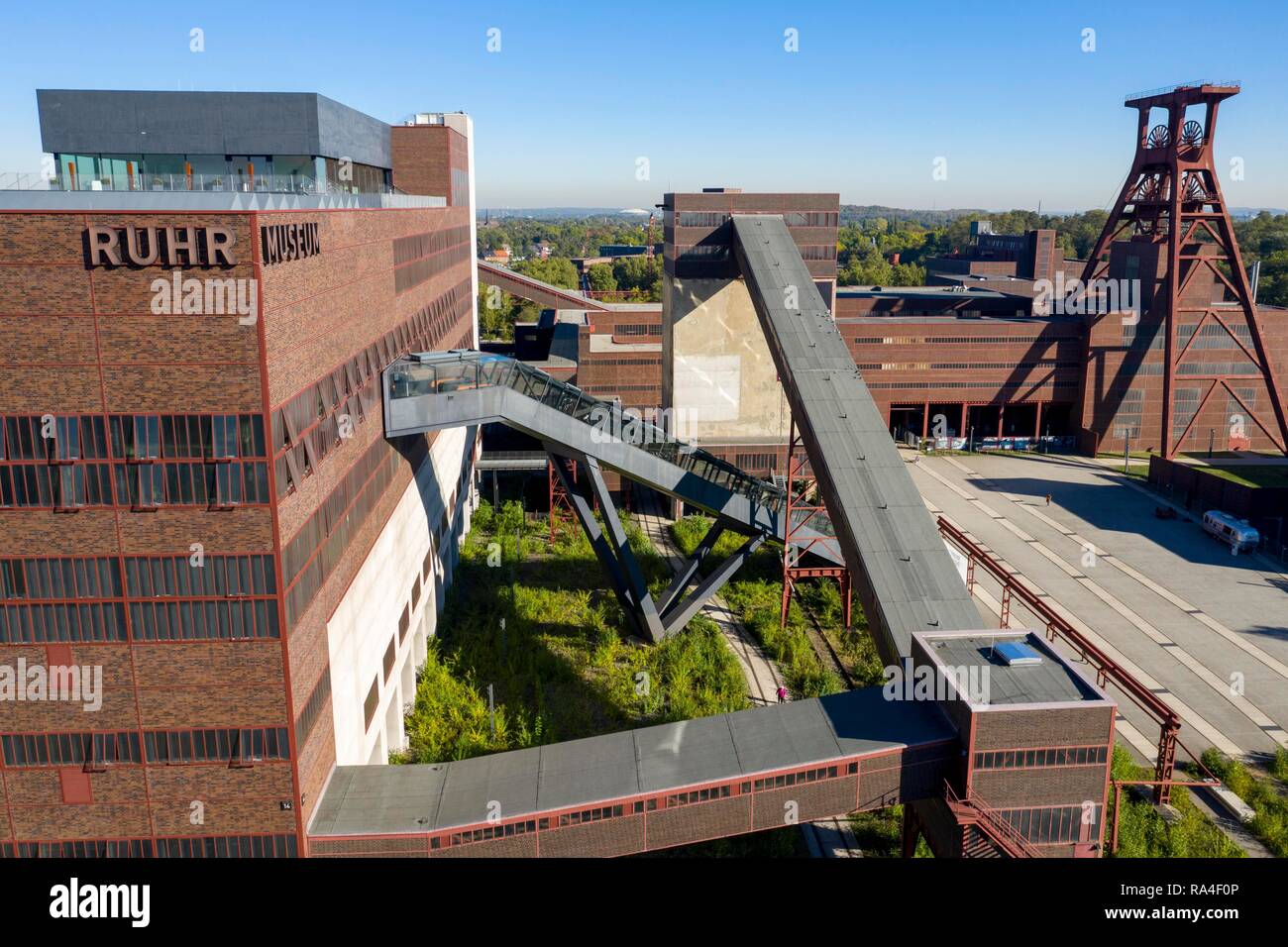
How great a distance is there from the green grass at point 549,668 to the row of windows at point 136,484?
12396mm

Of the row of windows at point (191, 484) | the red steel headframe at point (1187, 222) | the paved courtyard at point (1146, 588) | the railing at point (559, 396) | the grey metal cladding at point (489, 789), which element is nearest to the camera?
the row of windows at point (191, 484)

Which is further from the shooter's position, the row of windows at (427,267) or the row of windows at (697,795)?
the row of windows at (427,267)

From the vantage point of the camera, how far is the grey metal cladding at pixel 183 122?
27469mm

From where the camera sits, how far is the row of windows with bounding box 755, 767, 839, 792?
1984 centimetres

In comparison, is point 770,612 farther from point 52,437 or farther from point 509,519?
point 52,437

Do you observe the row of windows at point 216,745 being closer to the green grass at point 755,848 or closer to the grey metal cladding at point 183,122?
the green grass at point 755,848

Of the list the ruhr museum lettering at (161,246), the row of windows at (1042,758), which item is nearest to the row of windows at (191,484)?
the ruhr museum lettering at (161,246)

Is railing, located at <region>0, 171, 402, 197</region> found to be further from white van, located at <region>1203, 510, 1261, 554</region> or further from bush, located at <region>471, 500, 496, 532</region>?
white van, located at <region>1203, 510, 1261, 554</region>

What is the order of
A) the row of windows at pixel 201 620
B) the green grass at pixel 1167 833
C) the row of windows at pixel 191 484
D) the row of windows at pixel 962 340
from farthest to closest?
the row of windows at pixel 962 340 → the green grass at pixel 1167 833 → the row of windows at pixel 201 620 → the row of windows at pixel 191 484

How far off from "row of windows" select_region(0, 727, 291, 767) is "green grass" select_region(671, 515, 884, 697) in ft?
60.8

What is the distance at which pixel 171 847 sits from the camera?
63.4 ft

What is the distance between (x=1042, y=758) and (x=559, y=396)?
18970 millimetres

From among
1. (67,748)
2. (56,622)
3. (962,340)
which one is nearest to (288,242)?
(56,622)

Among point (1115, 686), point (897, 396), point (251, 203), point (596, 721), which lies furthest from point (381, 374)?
point (897, 396)
